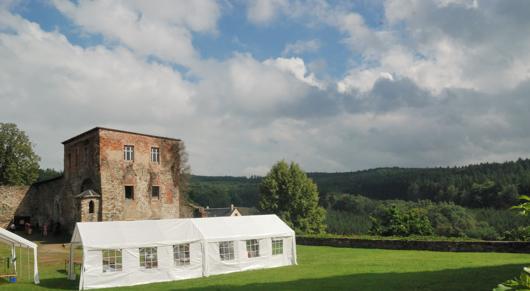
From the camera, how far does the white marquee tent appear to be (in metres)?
15.3

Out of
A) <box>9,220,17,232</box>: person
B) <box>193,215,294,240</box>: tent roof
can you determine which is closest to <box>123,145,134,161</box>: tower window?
<box>9,220,17,232</box>: person

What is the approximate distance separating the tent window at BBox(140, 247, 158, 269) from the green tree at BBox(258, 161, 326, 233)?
30365mm

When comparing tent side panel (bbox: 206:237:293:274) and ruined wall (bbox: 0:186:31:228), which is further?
ruined wall (bbox: 0:186:31:228)

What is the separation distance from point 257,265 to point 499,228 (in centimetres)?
5747

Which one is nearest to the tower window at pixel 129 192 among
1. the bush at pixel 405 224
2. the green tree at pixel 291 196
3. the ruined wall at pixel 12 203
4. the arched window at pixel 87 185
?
the arched window at pixel 87 185

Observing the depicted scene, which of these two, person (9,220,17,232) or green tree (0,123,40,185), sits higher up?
green tree (0,123,40,185)

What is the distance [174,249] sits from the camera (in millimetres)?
16688

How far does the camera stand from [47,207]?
34.3 meters

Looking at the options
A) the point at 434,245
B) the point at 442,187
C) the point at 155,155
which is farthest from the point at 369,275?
the point at 442,187

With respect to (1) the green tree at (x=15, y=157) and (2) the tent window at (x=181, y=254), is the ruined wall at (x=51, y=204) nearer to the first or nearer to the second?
(1) the green tree at (x=15, y=157)

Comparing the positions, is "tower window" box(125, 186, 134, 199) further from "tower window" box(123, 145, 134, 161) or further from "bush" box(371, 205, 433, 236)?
"bush" box(371, 205, 433, 236)

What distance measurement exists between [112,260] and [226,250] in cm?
428

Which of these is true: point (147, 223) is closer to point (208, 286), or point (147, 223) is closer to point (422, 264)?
point (208, 286)

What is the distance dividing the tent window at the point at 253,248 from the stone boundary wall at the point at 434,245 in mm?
9088
